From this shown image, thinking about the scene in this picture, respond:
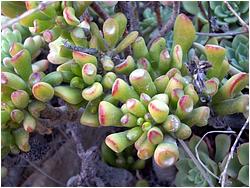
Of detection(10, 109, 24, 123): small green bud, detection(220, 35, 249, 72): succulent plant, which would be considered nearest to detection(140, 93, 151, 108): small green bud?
detection(10, 109, 24, 123): small green bud

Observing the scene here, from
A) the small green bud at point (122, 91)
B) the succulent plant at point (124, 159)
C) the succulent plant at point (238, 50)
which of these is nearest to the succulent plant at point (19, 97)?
the small green bud at point (122, 91)

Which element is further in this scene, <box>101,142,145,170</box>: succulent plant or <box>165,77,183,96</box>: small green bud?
<box>101,142,145,170</box>: succulent plant

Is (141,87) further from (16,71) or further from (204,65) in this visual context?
(16,71)

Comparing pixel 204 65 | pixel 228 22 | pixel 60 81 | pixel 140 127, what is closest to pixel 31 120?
pixel 60 81

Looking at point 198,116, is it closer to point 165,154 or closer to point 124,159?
point 165,154

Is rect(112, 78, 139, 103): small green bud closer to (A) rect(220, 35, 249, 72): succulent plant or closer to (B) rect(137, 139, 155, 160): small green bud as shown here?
(B) rect(137, 139, 155, 160): small green bud

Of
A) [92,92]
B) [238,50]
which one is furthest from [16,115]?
[238,50]

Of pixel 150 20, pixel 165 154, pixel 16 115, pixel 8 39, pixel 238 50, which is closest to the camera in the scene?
pixel 165 154

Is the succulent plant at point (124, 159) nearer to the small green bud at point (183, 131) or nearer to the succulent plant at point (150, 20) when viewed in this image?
the succulent plant at point (150, 20)
